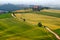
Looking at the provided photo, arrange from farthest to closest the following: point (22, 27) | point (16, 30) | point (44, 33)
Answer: point (22, 27)
point (16, 30)
point (44, 33)

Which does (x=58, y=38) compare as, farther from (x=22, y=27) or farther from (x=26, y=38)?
(x=22, y=27)

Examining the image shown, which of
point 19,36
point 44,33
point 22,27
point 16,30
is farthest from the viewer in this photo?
point 22,27

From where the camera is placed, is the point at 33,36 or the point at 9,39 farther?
the point at 33,36

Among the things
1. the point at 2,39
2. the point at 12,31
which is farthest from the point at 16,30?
the point at 2,39

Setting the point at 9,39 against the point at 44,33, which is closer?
the point at 9,39

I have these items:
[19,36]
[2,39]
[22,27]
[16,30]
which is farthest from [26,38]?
[22,27]

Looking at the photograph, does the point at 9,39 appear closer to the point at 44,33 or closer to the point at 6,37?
the point at 6,37

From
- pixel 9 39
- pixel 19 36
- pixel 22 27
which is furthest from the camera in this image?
pixel 22 27

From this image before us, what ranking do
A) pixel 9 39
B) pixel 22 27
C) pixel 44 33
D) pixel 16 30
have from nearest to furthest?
1. pixel 9 39
2. pixel 44 33
3. pixel 16 30
4. pixel 22 27
